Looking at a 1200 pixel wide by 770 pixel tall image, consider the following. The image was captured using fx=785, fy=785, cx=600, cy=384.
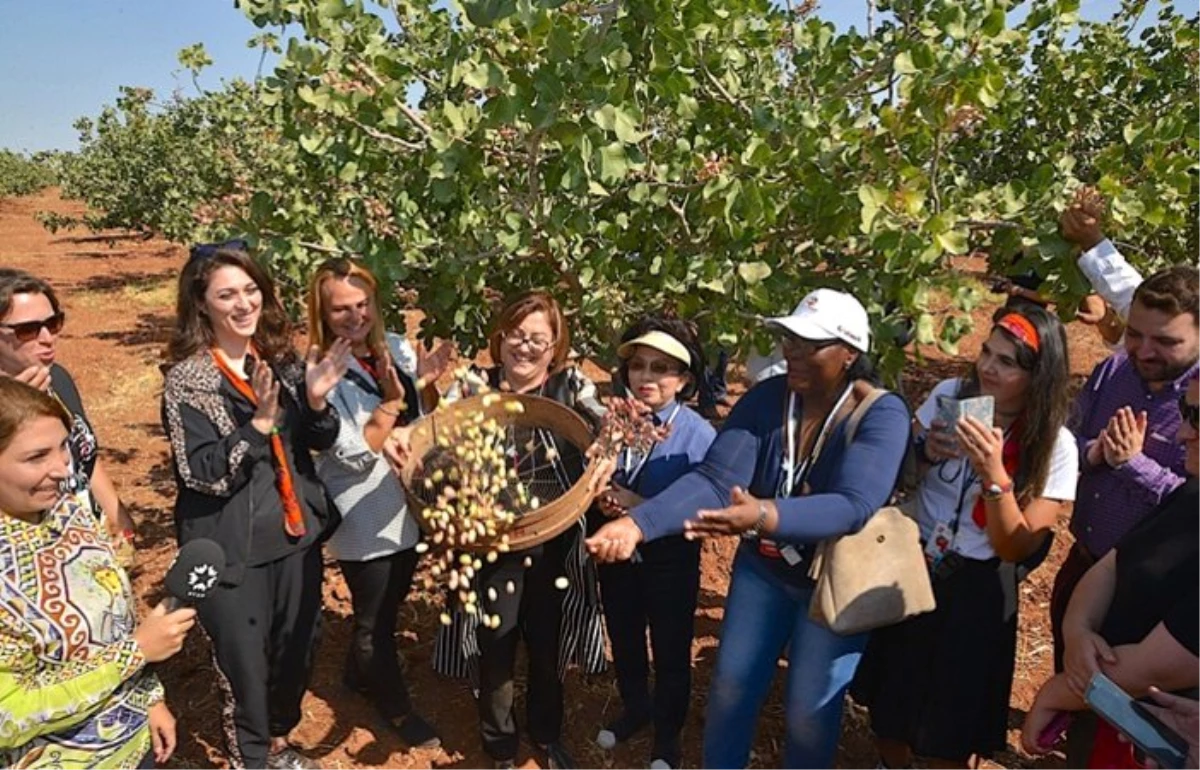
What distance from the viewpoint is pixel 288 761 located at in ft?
11.5

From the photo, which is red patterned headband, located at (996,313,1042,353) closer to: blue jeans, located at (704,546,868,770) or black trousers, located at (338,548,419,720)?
blue jeans, located at (704,546,868,770)

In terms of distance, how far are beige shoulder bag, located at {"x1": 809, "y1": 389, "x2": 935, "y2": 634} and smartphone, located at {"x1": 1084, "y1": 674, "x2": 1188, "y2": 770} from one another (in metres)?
0.69

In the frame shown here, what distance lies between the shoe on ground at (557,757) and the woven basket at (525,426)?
4.16 ft

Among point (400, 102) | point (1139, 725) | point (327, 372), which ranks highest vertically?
point (400, 102)

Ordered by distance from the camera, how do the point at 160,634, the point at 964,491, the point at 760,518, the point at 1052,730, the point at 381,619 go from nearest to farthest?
the point at 160,634
the point at 760,518
the point at 1052,730
the point at 964,491
the point at 381,619

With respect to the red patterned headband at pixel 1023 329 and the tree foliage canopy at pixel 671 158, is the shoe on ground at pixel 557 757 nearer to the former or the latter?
the tree foliage canopy at pixel 671 158

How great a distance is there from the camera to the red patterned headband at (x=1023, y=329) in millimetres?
2707

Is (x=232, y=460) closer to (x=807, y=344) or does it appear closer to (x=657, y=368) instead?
(x=657, y=368)

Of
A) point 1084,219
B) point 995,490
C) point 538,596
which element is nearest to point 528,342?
point 538,596

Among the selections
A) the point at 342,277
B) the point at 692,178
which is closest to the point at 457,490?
the point at 342,277

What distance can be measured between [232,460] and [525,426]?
42.3 inches

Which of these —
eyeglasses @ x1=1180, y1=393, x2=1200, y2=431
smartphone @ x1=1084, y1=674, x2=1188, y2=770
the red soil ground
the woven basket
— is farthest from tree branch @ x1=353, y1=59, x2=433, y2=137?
the red soil ground

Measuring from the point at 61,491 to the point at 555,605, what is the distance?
6.03ft

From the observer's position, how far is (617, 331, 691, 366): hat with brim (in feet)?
10.4
